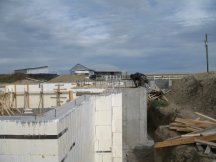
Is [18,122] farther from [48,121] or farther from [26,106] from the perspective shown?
[26,106]

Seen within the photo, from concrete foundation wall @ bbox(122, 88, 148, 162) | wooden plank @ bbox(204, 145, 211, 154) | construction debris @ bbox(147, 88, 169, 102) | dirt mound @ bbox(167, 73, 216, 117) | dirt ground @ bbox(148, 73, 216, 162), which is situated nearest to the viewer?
wooden plank @ bbox(204, 145, 211, 154)

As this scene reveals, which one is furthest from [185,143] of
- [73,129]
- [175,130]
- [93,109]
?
[73,129]

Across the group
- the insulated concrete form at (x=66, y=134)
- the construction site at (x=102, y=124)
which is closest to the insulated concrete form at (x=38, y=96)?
the construction site at (x=102, y=124)

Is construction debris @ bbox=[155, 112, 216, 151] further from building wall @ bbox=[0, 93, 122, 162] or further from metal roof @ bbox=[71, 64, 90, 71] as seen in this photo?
metal roof @ bbox=[71, 64, 90, 71]

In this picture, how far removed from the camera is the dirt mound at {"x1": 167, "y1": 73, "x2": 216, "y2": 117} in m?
23.5

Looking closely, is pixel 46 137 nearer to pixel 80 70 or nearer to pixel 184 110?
pixel 184 110

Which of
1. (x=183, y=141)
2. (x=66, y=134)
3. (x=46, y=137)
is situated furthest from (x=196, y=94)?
(x=46, y=137)

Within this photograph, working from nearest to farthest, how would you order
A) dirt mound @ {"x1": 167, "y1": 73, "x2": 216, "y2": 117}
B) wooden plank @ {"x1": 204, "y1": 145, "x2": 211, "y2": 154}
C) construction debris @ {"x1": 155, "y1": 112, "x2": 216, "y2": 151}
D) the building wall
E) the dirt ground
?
the building wall, wooden plank @ {"x1": 204, "y1": 145, "x2": 211, "y2": 154}, construction debris @ {"x1": 155, "y1": 112, "x2": 216, "y2": 151}, the dirt ground, dirt mound @ {"x1": 167, "y1": 73, "x2": 216, "y2": 117}

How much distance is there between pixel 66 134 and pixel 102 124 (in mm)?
3595

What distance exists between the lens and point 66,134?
3.99 meters

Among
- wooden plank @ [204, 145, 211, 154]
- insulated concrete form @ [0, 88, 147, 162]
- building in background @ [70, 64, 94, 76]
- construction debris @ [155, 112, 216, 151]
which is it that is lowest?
wooden plank @ [204, 145, 211, 154]

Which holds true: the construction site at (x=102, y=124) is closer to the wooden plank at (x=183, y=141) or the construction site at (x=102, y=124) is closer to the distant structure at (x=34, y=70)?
the wooden plank at (x=183, y=141)

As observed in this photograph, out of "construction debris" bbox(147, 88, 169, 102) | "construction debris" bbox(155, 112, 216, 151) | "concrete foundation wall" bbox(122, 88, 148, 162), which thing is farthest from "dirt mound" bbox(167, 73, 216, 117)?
"construction debris" bbox(155, 112, 216, 151)

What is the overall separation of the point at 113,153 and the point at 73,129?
350cm
